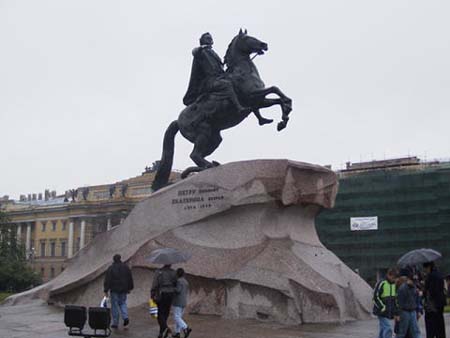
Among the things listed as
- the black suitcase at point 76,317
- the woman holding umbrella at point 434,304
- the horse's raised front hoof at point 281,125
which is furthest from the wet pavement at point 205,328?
the horse's raised front hoof at point 281,125

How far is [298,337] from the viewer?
36.8ft

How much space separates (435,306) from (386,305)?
2.83 feet

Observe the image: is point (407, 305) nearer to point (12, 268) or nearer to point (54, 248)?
point (12, 268)

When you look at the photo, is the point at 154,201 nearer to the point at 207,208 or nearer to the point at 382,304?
the point at 207,208

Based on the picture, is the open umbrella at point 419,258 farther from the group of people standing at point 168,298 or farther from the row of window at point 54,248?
the row of window at point 54,248

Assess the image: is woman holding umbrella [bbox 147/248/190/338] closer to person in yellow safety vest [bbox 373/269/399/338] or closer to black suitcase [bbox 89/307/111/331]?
black suitcase [bbox 89/307/111/331]

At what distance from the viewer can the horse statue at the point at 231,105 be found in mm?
16250

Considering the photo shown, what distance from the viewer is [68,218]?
10156 centimetres

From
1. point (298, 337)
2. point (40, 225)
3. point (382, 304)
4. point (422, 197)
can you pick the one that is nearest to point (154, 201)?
point (298, 337)

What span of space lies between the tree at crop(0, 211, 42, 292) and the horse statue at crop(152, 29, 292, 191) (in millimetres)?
39816

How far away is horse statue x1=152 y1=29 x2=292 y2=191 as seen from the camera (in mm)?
16250

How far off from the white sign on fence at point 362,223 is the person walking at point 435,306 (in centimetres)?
4010

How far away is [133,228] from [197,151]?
2.53m

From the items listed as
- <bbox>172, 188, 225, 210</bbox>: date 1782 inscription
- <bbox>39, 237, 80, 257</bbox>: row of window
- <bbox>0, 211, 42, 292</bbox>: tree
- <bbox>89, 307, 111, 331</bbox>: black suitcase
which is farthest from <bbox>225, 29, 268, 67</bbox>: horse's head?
<bbox>39, 237, 80, 257</bbox>: row of window
